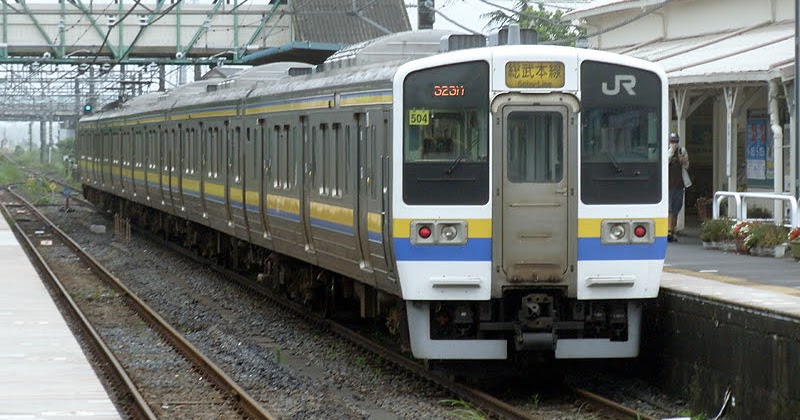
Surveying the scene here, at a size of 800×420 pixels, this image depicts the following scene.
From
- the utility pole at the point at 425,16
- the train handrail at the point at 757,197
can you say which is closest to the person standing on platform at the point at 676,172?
the train handrail at the point at 757,197

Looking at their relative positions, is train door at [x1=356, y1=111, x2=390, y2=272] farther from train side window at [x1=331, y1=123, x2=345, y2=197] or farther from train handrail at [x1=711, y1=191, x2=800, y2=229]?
train handrail at [x1=711, y1=191, x2=800, y2=229]

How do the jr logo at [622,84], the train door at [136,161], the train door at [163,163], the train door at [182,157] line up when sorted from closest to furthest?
the jr logo at [622,84] → the train door at [182,157] → the train door at [163,163] → the train door at [136,161]

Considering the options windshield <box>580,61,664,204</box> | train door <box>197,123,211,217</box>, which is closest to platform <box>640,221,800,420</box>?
windshield <box>580,61,664,204</box>

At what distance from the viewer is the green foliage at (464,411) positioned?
36.0ft

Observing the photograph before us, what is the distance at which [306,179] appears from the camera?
15.4m

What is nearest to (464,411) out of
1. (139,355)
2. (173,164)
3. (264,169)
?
(139,355)

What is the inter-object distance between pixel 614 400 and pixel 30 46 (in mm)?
28311

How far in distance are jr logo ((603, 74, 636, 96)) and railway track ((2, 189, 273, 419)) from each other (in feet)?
11.6

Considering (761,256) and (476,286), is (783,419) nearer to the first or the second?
(476,286)

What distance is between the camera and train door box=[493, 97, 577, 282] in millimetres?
11562

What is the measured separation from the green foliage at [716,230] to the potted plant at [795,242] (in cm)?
169

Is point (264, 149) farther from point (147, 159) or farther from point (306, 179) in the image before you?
point (147, 159)

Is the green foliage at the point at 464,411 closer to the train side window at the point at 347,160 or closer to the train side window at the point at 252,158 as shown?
the train side window at the point at 347,160

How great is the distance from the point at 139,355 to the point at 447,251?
466 centimetres
